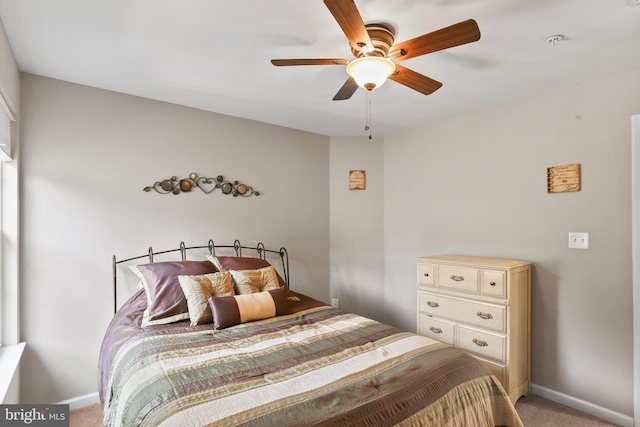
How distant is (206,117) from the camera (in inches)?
125

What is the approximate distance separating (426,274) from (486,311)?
57cm

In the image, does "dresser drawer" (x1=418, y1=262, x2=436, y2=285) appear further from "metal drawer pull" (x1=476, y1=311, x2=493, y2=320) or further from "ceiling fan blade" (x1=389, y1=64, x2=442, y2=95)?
"ceiling fan blade" (x1=389, y1=64, x2=442, y2=95)

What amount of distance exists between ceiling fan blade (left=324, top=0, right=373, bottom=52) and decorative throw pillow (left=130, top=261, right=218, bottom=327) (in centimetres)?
192

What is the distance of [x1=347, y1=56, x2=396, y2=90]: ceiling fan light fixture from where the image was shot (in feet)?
5.49

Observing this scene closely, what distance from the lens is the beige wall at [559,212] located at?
2.39 metres

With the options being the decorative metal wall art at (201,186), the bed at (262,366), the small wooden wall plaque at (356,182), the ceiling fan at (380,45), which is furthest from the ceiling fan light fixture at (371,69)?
the small wooden wall plaque at (356,182)

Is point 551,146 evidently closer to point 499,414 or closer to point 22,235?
point 499,414

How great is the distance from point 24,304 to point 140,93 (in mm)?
1764

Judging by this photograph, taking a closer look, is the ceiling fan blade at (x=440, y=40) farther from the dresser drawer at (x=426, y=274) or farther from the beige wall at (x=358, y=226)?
the beige wall at (x=358, y=226)

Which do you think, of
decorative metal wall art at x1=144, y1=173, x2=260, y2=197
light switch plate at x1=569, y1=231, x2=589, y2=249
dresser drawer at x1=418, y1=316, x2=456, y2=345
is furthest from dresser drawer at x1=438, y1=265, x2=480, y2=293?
decorative metal wall art at x1=144, y1=173, x2=260, y2=197

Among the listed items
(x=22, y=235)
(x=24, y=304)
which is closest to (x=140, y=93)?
(x=22, y=235)

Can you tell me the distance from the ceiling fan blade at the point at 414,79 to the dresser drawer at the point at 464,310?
1669 mm

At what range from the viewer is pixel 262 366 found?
1.67 meters

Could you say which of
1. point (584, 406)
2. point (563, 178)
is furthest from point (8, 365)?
point (563, 178)
